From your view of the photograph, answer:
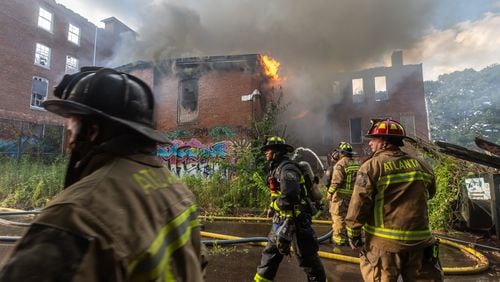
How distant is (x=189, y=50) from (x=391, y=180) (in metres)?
16.3

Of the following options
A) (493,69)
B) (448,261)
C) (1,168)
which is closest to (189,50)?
(1,168)

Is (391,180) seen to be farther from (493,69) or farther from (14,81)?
(493,69)

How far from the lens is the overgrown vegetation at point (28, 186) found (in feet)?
31.6

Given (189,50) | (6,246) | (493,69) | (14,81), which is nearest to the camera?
(6,246)

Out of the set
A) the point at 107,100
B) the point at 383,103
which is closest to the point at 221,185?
the point at 107,100

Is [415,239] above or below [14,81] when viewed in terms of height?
below

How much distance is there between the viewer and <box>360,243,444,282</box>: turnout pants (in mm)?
2566

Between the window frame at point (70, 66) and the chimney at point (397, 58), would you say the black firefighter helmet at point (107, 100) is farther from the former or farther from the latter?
the window frame at point (70, 66)

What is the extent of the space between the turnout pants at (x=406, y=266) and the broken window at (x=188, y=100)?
12.8 m

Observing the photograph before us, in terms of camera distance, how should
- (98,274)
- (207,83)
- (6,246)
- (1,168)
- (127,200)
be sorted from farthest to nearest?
(207,83) → (1,168) → (6,246) → (127,200) → (98,274)

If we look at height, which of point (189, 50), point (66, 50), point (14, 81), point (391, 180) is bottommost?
point (391, 180)

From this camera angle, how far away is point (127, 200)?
94cm

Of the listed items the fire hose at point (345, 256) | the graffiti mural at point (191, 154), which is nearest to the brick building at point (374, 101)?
the graffiti mural at point (191, 154)

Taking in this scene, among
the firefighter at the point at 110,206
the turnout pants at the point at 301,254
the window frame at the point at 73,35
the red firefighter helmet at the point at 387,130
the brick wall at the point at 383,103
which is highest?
the window frame at the point at 73,35
